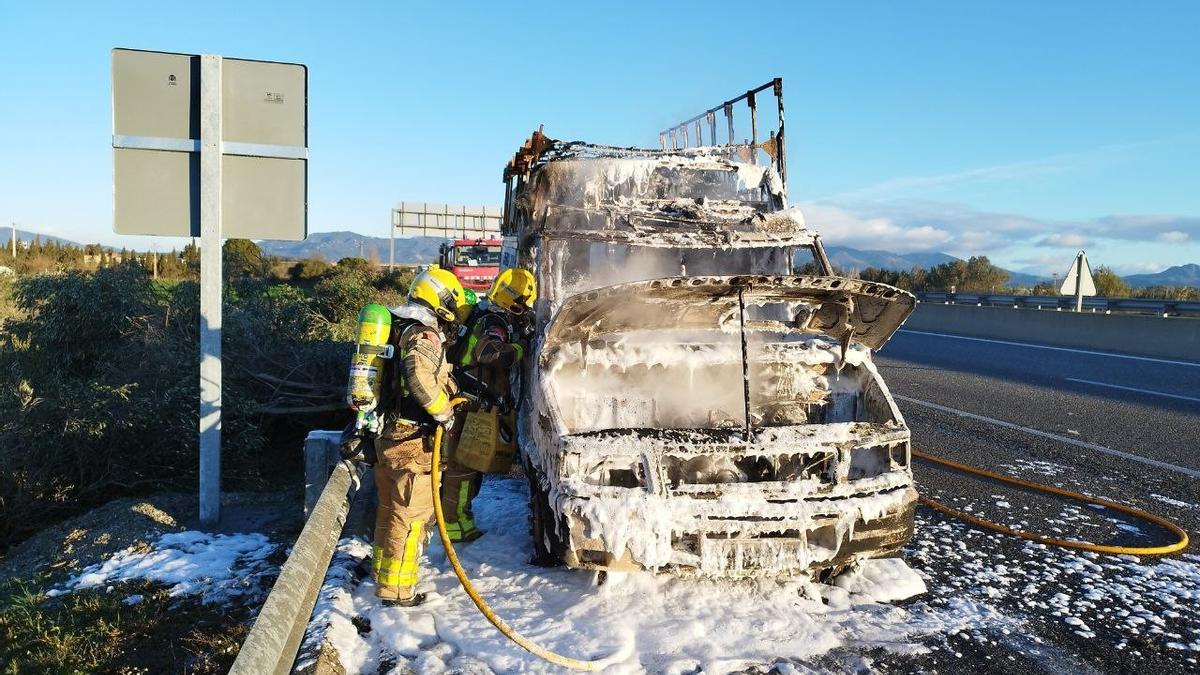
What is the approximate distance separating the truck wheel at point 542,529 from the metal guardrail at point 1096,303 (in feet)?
60.2

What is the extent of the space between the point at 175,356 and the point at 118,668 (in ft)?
16.2

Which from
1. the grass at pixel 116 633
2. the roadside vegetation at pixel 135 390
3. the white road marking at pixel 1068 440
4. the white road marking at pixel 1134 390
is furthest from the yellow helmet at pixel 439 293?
the white road marking at pixel 1134 390

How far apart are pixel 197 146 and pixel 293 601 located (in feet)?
10.5

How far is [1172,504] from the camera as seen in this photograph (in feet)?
19.0

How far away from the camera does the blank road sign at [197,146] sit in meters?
4.52

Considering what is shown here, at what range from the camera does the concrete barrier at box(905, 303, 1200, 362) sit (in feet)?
51.1

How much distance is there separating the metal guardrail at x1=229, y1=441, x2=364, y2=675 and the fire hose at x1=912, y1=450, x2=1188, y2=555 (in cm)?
416

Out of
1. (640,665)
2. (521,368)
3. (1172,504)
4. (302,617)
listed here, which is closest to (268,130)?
(521,368)

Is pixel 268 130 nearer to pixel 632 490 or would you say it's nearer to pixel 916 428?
pixel 632 490

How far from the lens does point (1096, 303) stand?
2256cm

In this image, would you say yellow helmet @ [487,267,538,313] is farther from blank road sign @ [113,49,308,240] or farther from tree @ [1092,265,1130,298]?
tree @ [1092,265,1130,298]

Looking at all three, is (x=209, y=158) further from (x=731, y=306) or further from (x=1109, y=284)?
(x=1109, y=284)

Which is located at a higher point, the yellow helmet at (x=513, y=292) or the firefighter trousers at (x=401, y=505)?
the yellow helmet at (x=513, y=292)

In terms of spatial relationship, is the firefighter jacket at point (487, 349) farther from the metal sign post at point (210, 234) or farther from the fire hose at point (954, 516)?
the metal sign post at point (210, 234)
